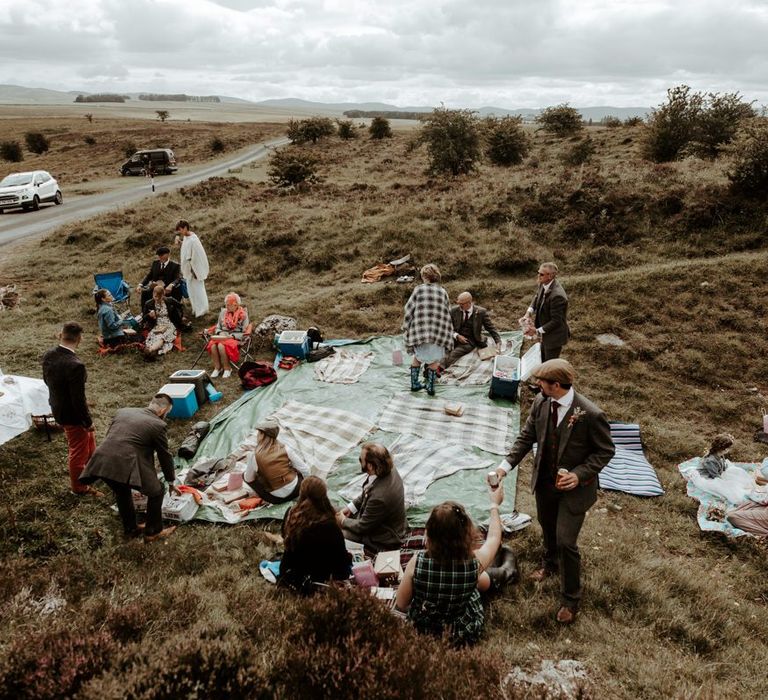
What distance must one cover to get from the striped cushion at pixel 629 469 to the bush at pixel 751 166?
10.1 metres

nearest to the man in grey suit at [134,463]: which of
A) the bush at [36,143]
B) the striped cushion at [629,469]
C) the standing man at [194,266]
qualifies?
the striped cushion at [629,469]

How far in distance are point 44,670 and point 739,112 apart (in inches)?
1236

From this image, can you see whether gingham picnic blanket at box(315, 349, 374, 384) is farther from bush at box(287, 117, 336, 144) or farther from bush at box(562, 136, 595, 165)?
bush at box(287, 117, 336, 144)

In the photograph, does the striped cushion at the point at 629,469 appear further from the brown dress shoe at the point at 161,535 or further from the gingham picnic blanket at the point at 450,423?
the brown dress shoe at the point at 161,535

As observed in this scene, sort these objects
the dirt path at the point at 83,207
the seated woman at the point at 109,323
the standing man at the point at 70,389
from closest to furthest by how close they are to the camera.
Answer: the standing man at the point at 70,389 < the seated woman at the point at 109,323 < the dirt path at the point at 83,207

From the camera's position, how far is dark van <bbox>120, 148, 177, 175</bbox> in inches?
1355

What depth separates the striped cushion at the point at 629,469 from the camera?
6.25 metres

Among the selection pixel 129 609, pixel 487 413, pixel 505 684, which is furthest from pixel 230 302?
pixel 505 684

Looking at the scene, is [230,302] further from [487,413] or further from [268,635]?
[268,635]

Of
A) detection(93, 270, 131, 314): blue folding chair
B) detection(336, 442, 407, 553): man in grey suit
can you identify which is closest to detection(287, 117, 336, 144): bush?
detection(93, 270, 131, 314): blue folding chair

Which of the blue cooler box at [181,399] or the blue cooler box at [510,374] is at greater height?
the blue cooler box at [510,374]

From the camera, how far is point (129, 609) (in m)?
3.46

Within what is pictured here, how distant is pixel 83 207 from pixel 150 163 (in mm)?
12489

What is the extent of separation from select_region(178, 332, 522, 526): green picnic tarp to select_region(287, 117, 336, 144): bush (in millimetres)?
43031
